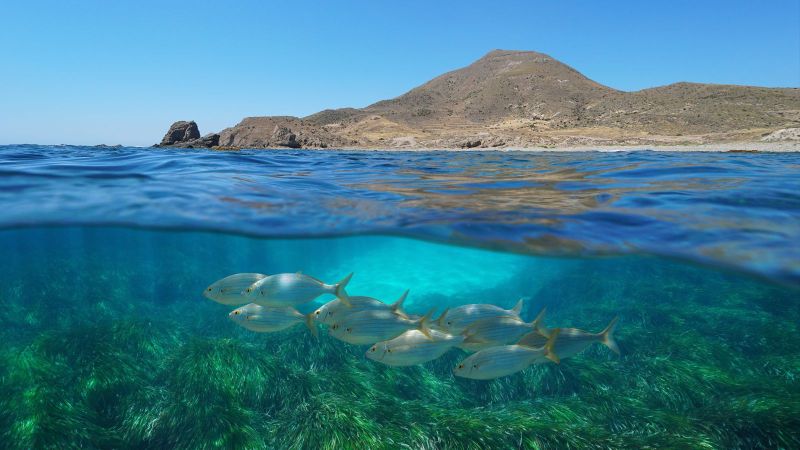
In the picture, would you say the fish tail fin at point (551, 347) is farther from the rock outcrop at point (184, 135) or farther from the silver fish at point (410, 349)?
the rock outcrop at point (184, 135)

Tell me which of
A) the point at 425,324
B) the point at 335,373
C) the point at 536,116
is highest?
the point at 536,116

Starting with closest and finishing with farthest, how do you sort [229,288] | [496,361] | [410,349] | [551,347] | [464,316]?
[496,361], [410,349], [551,347], [464,316], [229,288]

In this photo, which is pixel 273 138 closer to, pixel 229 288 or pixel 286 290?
pixel 229 288

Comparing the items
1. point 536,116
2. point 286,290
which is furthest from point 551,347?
point 536,116

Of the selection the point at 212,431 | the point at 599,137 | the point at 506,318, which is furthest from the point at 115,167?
the point at 599,137

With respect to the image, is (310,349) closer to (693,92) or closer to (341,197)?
(341,197)

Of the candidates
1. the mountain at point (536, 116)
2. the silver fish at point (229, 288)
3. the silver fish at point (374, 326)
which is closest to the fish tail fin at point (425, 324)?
the silver fish at point (374, 326)

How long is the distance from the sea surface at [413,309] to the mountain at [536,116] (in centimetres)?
3196

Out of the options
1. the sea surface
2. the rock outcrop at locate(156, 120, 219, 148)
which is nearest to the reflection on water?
the sea surface

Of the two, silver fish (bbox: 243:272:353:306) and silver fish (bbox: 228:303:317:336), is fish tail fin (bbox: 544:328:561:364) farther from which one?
silver fish (bbox: 228:303:317:336)

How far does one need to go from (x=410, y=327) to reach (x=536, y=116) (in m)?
83.3

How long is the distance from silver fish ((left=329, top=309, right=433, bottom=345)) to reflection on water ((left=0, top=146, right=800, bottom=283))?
3522mm

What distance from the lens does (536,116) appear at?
80312 millimetres

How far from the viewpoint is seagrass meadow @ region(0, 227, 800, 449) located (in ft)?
19.0
